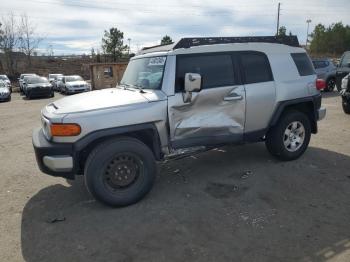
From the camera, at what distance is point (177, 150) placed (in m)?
4.61

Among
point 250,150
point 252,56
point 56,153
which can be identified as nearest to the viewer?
point 56,153

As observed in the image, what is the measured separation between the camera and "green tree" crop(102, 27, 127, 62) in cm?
3947

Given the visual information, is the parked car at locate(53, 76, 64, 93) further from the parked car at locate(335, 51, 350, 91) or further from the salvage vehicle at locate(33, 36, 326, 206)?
the salvage vehicle at locate(33, 36, 326, 206)

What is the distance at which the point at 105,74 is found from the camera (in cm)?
2584

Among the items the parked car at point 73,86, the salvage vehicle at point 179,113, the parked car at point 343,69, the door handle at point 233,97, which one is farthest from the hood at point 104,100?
the parked car at point 73,86

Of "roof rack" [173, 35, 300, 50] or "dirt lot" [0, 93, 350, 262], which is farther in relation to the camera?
"roof rack" [173, 35, 300, 50]

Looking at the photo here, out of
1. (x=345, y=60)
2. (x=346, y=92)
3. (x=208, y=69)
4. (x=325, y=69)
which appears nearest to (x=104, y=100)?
(x=208, y=69)

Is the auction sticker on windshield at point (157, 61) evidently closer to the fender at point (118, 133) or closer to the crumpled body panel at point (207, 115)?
the crumpled body panel at point (207, 115)

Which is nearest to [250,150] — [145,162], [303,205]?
[303,205]

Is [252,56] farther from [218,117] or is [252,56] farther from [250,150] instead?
[250,150]

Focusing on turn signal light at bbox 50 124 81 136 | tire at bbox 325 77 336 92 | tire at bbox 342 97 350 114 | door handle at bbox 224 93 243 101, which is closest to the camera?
turn signal light at bbox 50 124 81 136

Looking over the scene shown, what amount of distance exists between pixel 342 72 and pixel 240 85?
9.22 metres

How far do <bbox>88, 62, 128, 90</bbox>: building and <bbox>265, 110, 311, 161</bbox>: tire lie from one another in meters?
20.2

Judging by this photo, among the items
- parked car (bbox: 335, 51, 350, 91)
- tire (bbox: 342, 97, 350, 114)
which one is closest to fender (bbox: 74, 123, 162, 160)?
tire (bbox: 342, 97, 350, 114)
